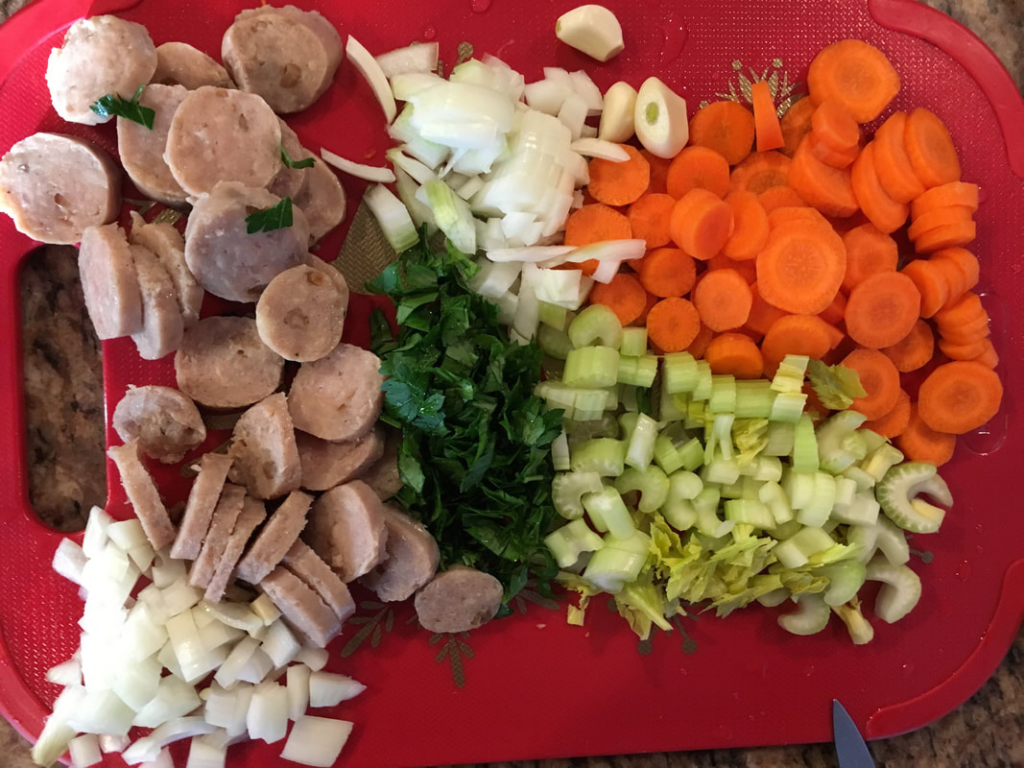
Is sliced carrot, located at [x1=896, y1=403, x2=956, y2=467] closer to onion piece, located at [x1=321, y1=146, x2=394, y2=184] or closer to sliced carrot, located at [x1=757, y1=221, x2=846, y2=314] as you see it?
sliced carrot, located at [x1=757, y1=221, x2=846, y2=314]

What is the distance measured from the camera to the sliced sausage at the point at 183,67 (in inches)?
84.0

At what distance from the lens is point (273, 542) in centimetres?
205

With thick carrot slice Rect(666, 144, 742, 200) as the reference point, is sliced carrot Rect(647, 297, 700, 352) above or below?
below

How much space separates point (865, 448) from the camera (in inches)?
91.6

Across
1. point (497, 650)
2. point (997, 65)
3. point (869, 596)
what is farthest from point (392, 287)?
point (997, 65)

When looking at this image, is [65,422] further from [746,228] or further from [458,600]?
[746,228]

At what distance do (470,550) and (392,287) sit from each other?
2.92 ft

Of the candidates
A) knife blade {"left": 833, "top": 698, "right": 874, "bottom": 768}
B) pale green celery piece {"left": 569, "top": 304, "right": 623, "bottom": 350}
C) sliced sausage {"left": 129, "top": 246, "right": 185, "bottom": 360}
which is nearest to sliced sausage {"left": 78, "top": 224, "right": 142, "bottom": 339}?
sliced sausage {"left": 129, "top": 246, "right": 185, "bottom": 360}

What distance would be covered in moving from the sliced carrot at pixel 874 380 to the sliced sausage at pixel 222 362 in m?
1.93

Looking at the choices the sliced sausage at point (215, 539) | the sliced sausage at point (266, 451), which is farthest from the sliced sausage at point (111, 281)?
the sliced sausage at point (215, 539)

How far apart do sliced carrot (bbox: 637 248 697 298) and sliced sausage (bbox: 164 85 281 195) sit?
1214mm

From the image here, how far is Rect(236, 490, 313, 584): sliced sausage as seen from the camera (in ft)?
6.70

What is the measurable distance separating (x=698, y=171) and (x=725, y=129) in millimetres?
183

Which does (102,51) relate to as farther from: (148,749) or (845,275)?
(845,275)
